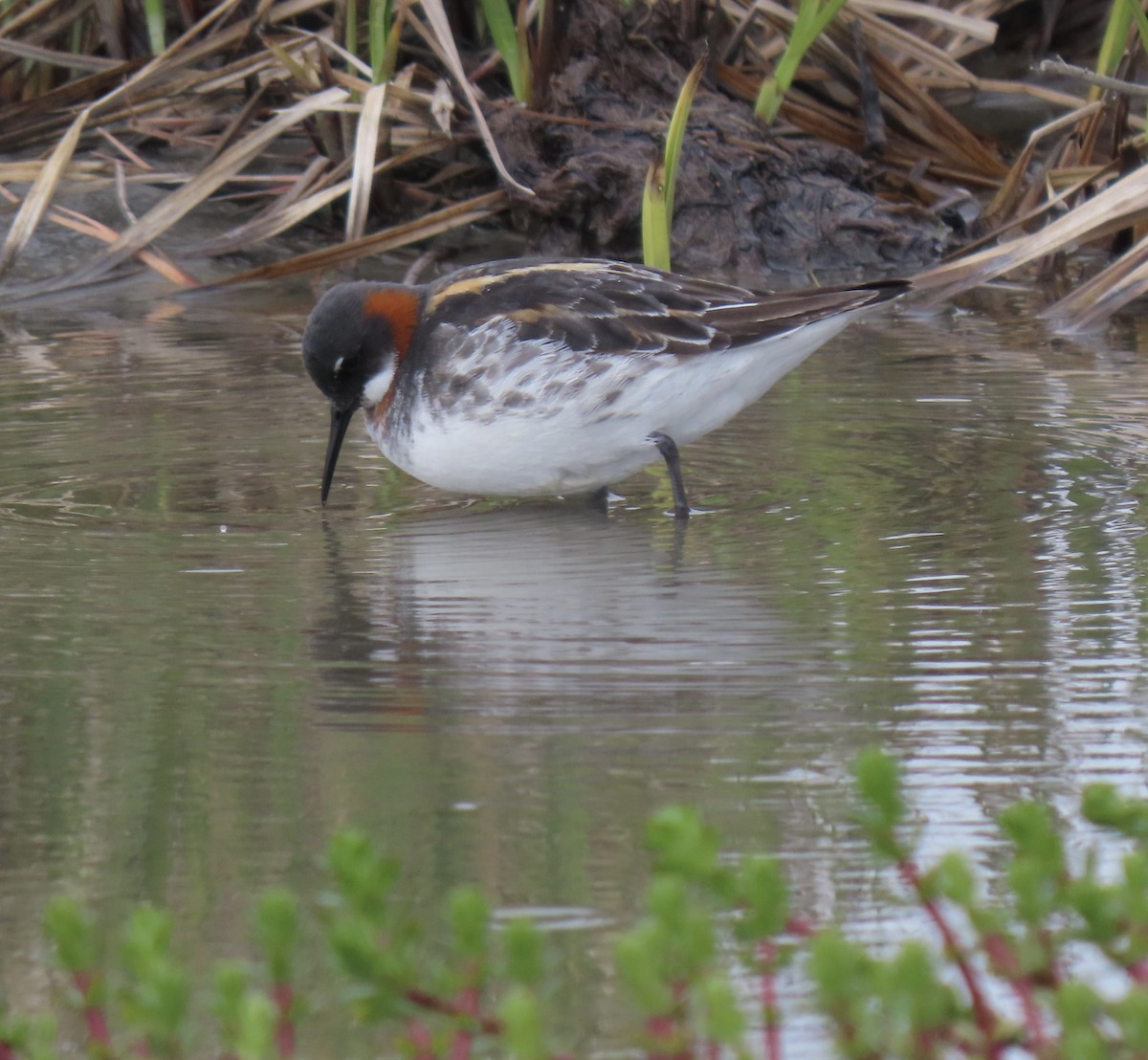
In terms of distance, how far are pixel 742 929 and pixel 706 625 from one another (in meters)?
2.60

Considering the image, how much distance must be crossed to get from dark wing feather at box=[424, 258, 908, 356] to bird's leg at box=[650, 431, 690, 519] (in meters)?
0.27

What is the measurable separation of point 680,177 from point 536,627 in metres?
5.93

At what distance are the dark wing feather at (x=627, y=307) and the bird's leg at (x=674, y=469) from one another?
0.27 m

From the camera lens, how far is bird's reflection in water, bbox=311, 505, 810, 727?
14.3 feet

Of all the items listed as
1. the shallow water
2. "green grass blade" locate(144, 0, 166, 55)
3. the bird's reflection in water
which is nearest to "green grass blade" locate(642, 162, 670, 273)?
the shallow water

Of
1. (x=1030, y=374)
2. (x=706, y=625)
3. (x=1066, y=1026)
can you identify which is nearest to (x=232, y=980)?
(x=1066, y=1026)

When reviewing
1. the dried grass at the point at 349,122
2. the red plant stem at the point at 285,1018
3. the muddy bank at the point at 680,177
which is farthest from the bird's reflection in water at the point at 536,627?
the muddy bank at the point at 680,177

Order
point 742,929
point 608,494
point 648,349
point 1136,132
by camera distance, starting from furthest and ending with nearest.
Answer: point 1136,132
point 608,494
point 648,349
point 742,929

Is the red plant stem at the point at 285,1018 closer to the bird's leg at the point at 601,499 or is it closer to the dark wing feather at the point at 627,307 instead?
the dark wing feather at the point at 627,307

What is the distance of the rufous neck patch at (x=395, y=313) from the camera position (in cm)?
644

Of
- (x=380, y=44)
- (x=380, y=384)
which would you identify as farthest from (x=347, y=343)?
(x=380, y=44)

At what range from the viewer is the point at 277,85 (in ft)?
33.8

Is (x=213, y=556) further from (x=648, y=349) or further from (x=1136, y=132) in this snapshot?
(x=1136, y=132)

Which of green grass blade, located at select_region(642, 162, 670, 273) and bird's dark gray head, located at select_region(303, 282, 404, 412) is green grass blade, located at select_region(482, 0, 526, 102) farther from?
bird's dark gray head, located at select_region(303, 282, 404, 412)
